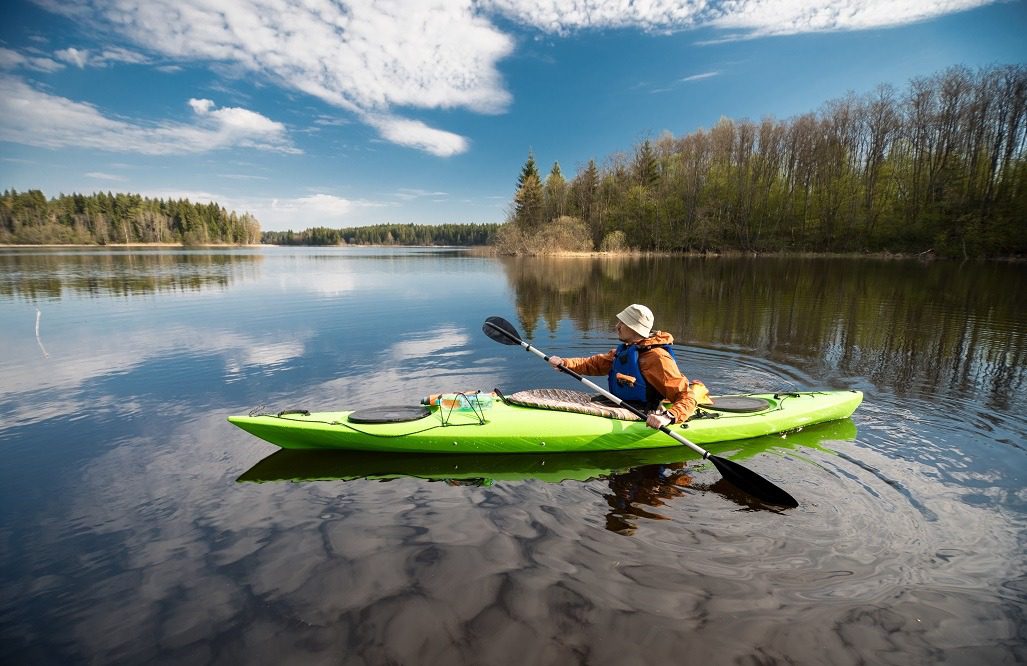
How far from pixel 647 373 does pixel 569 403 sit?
101 centimetres

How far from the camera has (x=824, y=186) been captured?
42375 millimetres

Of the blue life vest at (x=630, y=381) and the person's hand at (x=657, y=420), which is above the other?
the blue life vest at (x=630, y=381)

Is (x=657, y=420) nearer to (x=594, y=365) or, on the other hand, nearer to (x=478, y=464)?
(x=594, y=365)

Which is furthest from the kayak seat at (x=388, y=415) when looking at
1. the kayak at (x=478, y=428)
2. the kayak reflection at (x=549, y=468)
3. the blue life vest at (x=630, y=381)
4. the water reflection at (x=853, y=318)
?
Answer: the water reflection at (x=853, y=318)

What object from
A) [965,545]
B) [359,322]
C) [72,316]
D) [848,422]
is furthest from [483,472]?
[72,316]

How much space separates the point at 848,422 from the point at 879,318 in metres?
8.54

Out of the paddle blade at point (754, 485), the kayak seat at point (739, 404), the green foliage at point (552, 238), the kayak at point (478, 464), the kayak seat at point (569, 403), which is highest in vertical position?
the green foliage at point (552, 238)

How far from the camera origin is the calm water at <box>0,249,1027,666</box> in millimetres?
2854

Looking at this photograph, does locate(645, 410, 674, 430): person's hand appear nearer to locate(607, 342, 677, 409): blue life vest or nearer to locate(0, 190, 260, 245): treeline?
locate(607, 342, 677, 409): blue life vest

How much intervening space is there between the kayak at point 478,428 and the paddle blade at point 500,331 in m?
1.65

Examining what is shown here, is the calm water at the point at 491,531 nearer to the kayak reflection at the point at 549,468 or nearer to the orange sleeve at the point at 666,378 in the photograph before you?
the kayak reflection at the point at 549,468

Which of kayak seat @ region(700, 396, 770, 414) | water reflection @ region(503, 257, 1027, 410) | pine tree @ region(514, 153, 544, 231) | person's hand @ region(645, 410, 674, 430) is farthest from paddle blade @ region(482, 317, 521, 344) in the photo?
pine tree @ region(514, 153, 544, 231)

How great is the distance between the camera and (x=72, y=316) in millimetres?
13148

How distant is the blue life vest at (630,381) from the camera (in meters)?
5.43
